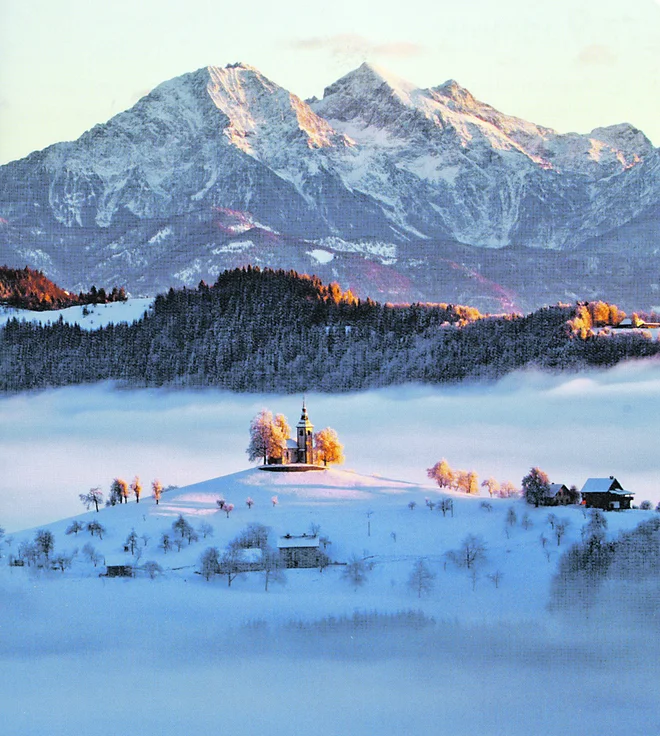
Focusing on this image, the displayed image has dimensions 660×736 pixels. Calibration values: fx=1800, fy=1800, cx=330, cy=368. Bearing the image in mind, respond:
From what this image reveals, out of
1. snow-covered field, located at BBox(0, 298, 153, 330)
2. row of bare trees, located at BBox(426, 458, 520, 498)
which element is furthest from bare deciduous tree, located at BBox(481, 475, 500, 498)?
snow-covered field, located at BBox(0, 298, 153, 330)

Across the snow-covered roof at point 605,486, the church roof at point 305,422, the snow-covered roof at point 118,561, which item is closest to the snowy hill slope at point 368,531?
the snow-covered roof at point 118,561

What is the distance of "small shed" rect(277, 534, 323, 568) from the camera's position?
201 feet

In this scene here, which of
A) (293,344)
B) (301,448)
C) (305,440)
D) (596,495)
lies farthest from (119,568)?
(293,344)

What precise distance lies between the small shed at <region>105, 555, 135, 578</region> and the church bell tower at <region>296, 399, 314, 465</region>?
12060mm

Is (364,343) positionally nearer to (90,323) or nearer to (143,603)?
(90,323)

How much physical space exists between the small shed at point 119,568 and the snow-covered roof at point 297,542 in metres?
5.22

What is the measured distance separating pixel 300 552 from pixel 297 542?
52 centimetres

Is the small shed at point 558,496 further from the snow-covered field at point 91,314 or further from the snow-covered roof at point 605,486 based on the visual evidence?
the snow-covered field at point 91,314

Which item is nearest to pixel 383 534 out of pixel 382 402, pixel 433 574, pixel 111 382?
pixel 433 574

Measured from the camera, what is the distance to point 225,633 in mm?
56781

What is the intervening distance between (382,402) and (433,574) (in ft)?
53.8

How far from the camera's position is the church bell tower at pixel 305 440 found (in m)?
71.1

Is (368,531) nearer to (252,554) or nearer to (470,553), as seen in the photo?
(470,553)

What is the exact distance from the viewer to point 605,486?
210ft
